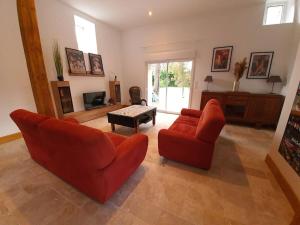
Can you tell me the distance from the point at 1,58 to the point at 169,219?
3.94m

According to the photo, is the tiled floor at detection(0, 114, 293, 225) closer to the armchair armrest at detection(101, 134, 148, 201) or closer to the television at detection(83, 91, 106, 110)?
the armchair armrest at detection(101, 134, 148, 201)

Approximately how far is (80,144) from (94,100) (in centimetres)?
375

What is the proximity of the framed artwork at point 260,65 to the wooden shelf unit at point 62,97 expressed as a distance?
5201 millimetres

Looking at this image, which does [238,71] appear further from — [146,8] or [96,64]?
[96,64]

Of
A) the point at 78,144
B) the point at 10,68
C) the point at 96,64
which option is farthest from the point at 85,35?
the point at 78,144

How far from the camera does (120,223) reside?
47.0 inches

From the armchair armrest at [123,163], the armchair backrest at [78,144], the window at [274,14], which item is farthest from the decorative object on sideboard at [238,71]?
the armchair backrest at [78,144]

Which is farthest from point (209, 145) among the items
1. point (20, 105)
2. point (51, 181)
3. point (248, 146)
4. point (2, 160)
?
point (20, 105)

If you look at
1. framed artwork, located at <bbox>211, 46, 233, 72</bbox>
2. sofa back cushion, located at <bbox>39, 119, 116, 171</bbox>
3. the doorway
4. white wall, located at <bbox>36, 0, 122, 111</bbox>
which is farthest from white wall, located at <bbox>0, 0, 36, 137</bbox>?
framed artwork, located at <bbox>211, 46, 233, 72</bbox>

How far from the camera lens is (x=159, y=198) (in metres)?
1.45

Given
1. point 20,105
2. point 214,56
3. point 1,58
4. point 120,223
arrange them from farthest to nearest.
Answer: point 214,56 → point 20,105 → point 1,58 → point 120,223

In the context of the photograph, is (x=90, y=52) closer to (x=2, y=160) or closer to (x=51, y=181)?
(x=2, y=160)

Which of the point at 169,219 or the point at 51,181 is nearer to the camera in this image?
the point at 169,219

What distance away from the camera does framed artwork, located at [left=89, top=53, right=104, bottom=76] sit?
14.2 ft
